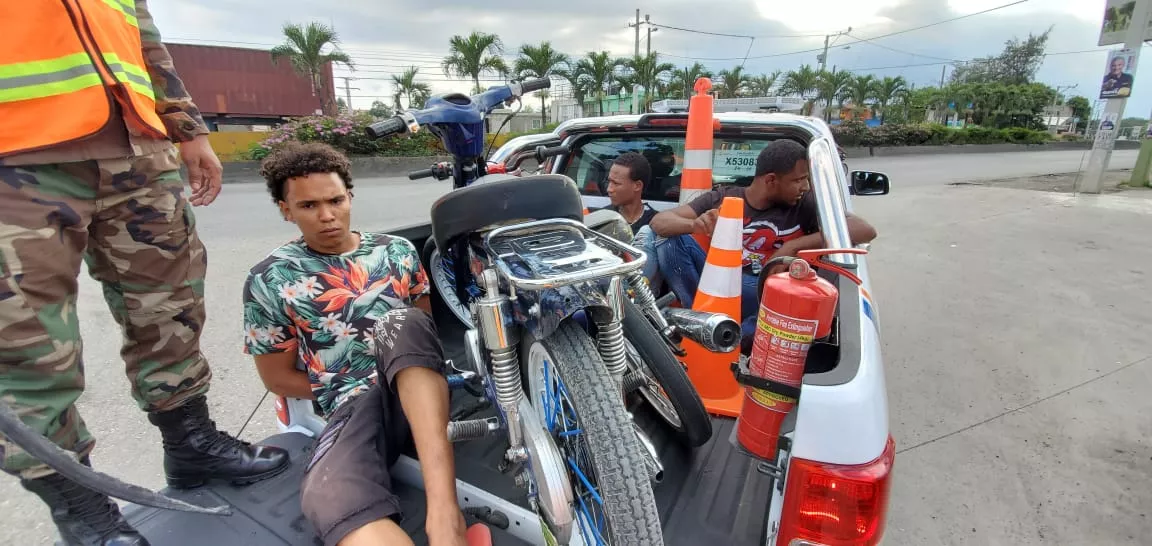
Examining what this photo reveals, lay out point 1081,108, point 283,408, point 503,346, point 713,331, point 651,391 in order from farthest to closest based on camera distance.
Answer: point 1081,108, point 283,408, point 651,391, point 713,331, point 503,346

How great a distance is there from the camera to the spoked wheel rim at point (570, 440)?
1.27m

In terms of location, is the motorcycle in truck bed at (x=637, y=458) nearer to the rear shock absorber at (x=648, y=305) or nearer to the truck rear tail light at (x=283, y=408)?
the truck rear tail light at (x=283, y=408)

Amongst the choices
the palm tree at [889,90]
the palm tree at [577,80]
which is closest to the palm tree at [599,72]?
the palm tree at [577,80]

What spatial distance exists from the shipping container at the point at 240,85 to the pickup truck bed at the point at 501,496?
27.7m

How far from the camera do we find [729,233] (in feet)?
7.78

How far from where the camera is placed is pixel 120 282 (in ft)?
5.44

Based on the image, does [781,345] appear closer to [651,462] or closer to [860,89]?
[651,462]

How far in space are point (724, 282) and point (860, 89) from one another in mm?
36124

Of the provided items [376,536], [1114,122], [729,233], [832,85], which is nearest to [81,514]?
[376,536]

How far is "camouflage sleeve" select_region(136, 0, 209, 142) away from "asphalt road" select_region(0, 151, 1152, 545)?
162 centimetres

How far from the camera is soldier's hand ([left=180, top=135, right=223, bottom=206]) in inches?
75.5

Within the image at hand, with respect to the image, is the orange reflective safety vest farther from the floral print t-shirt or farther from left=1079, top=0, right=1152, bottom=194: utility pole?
left=1079, top=0, right=1152, bottom=194: utility pole

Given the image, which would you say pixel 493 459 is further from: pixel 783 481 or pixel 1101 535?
pixel 1101 535

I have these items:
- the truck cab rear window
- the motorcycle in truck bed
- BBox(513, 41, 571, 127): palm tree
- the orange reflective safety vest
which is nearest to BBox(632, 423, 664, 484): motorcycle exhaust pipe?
the motorcycle in truck bed
